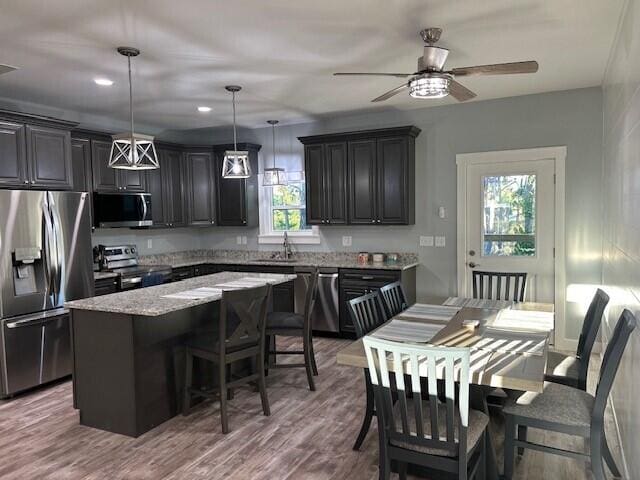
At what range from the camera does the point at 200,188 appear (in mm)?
6535

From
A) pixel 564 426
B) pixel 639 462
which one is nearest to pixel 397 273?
pixel 564 426

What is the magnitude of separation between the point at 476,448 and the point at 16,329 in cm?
369

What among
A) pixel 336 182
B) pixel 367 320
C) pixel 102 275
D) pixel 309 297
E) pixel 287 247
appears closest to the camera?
pixel 367 320

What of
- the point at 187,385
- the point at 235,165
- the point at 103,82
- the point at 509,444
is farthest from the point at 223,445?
the point at 103,82

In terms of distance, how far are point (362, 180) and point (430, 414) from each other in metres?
3.87

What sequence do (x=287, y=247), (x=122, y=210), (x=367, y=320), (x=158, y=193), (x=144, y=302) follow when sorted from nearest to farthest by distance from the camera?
(x=367, y=320) → (x=144, y=302) → (x=122, y=210) → (x=158, y=193) → (x=287, y=247)

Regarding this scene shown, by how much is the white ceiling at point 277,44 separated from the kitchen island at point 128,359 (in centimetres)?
177

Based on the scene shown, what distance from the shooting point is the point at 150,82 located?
426 cm

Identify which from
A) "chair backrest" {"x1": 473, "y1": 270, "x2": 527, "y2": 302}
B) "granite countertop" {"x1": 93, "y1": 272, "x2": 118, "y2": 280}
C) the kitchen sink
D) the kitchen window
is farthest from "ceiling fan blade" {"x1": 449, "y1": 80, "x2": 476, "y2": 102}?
"granite countertop" {"x1": 93, "y1": 272, "x2": 118, "y2": 280}

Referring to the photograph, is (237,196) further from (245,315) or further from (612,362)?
(612,362)

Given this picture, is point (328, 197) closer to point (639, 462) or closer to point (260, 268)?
point (260, 268)

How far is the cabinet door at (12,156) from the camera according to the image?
4000 mm

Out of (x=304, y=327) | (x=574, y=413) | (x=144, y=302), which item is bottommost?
(x=574, y=413)

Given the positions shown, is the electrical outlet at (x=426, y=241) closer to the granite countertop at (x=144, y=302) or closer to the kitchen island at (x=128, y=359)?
the granite countertop at (x=144, y=302)
